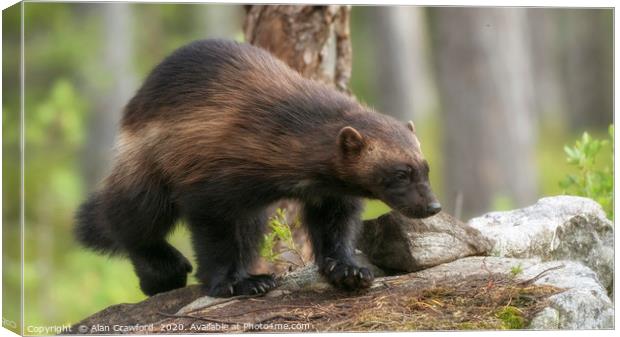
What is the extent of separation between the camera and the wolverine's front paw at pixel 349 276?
8.20 m

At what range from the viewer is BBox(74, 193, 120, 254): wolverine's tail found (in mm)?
9594

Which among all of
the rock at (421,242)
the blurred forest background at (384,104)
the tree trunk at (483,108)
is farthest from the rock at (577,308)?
the tree trunk at (483,108)

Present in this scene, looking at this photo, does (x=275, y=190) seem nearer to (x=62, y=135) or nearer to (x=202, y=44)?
(x=202, y=44)

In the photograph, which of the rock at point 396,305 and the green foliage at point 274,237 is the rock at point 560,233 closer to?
the rock at point 396,305

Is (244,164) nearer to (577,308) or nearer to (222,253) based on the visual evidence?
(222,253)

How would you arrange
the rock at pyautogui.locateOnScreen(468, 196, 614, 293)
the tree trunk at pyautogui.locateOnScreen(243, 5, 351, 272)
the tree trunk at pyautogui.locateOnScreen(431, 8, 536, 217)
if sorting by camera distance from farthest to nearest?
the tree trunk at pyautogui.locateOnScreen(431, 8, 536, 217) → the tree trunk at pyautogui.locateOnScreen(243, 5, 351, 272) → the rock at pyautogui.locateOnScreen(468, 196, 614, 293)

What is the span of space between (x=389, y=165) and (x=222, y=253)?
1.63 metres

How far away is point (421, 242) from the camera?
8594 millimetres

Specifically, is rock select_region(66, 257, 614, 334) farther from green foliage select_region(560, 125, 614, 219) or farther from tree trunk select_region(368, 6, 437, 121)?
tree trunk select_region(368, 6, 437, 121)

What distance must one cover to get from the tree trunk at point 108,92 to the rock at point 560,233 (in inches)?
584

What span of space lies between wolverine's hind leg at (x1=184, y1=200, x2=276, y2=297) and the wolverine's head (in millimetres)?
986

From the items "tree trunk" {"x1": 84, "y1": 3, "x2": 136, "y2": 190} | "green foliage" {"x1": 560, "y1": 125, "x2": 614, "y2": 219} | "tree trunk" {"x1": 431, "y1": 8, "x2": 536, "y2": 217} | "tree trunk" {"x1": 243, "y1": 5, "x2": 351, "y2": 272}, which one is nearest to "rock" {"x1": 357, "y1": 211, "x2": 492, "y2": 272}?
"tree trunk" {"x1": 243, "y1": 5, "x2": 351, "y2": 272}

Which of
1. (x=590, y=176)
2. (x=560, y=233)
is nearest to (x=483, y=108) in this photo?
(x=590, y=176)

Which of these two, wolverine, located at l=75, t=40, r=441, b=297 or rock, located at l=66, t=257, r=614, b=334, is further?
wolverine, located at l=75, t=40, r=441, b=297
